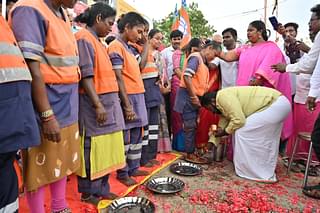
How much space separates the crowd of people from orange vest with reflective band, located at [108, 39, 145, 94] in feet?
0.03

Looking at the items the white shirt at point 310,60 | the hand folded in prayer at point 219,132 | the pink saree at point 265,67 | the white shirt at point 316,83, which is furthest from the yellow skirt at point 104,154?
the pink saree at point 265,67

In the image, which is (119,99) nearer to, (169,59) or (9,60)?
(9,60)

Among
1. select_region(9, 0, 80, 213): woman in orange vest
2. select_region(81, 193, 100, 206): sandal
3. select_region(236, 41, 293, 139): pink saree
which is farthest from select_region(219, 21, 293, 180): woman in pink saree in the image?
select_region(9, 0, 80, 213): woman in orange vest

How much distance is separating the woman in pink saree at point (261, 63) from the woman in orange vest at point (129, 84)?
1.70 meters

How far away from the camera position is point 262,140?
3234mm

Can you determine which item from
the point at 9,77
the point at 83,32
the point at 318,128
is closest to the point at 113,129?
the point at 83,32

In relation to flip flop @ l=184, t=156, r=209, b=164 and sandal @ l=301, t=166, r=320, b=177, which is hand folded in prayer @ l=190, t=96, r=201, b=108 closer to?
flip flop @ l=184, t=156, r=209, b=164

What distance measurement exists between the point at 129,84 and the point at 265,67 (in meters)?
1.94

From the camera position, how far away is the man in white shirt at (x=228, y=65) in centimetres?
428

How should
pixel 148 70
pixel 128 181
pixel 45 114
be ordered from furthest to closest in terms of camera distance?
pixel 148 70 → pixel 128 181 → pixel 45 114

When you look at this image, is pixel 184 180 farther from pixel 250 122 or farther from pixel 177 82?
pixel 177 82

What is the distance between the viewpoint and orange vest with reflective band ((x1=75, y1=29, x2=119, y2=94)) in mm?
2232

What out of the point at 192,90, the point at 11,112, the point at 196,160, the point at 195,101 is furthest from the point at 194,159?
the point at 11,112

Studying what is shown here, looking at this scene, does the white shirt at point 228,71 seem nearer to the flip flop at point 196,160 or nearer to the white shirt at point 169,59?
the white shirt at point 169,59
